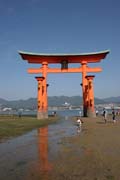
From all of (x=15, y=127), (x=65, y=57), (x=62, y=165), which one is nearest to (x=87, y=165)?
(x=62, y=165)


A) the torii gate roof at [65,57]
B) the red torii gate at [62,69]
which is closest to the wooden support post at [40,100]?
the red torii gate at [62,69]

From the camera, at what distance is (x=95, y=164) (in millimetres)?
10305

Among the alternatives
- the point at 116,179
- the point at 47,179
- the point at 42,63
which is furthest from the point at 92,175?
the point at 42,63

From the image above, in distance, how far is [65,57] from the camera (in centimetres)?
4722

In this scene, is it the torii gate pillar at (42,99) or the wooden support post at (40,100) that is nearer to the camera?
the wooden support post at (40,100)

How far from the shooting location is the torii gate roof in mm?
46425

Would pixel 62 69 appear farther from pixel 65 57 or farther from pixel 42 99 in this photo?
pixel 42 99

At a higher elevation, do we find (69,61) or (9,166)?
(69,61)

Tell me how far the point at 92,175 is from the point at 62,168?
4.58 feet

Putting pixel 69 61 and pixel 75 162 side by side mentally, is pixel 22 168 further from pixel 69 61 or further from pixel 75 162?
pixel 69 61

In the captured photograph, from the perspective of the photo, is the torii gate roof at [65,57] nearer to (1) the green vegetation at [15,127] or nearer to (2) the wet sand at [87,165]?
(1) the green vegetation at [15,127]

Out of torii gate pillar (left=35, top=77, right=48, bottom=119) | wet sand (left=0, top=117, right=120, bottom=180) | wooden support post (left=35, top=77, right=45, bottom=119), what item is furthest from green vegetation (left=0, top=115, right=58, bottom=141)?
torii gate pillar (left=35, top=77, right=48, bottom=119)

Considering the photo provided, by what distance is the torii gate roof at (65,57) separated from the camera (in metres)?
46.4

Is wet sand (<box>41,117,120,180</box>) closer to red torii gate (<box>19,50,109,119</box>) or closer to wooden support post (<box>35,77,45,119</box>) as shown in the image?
wooden support post (<box>35,77,45,119</box>)
